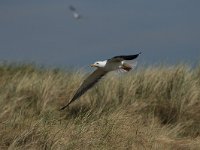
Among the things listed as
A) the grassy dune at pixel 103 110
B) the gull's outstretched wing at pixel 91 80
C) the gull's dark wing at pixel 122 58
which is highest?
the gull's dark wing at pixel 122 58

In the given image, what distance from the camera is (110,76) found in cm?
1513

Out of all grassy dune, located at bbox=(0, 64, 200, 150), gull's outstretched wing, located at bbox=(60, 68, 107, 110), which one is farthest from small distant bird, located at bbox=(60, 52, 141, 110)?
grassy dune, located at bbox=(0, 64, 200, 150)

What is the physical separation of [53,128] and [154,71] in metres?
5.42

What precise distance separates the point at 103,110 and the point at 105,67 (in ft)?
2.26

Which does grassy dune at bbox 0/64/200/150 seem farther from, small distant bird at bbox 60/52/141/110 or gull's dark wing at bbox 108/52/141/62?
gull's dark wing at bbox 108/52/141/62

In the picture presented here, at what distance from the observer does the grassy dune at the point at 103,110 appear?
9797 mm

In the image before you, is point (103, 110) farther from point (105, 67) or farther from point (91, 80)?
point (91, 80)

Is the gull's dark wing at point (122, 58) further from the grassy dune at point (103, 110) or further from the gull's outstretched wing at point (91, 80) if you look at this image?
A: the gull's outstretched wing at point (91, 80)

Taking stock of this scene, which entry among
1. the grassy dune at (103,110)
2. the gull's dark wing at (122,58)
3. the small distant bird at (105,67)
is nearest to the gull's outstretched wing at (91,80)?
the small distant bird at (105,67)

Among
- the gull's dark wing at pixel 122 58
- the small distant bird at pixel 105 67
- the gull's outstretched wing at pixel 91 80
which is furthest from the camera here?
the gull's outstretched wing at pixel 91 80

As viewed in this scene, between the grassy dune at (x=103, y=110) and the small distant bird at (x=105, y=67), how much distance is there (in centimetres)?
39

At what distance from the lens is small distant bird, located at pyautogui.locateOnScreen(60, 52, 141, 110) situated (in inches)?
471

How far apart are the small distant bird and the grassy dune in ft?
1.28

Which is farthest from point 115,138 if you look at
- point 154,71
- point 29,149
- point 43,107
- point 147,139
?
point 154,71
